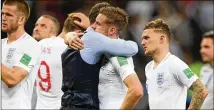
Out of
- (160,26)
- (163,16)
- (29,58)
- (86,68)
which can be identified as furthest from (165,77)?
(163,16)

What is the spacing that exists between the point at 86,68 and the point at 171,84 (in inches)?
45.5

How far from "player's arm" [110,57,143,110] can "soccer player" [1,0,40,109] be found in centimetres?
86

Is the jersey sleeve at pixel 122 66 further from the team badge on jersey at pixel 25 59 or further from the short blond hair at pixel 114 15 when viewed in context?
the team badge on jersey at pixel 25 59

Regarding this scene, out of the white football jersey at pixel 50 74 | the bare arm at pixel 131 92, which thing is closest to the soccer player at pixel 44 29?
the white football jersey at pixel 50 74

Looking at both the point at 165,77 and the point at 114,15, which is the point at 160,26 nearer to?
the point at 165,77

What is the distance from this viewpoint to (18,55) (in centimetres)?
644

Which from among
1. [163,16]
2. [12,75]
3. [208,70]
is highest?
[12,75]

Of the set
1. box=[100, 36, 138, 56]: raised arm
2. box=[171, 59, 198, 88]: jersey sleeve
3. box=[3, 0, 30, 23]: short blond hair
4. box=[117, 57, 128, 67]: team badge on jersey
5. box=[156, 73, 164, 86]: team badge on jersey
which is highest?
box=[3, 0, 30, 23]: short blond hair

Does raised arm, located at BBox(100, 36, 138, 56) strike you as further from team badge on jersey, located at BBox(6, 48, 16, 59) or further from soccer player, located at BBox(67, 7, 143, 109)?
team badge on jersey, located at BBox(6, 48, 16, 59)

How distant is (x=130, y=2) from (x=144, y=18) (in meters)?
0.60

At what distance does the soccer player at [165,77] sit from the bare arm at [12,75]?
4.51 ft

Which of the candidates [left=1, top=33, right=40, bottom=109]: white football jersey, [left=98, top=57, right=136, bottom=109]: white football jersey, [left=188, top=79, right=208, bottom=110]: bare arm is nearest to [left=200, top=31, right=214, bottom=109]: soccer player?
[left=188, top=79, right=208, bottom=110]: bare arm

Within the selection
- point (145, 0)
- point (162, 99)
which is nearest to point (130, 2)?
point (145, 0)

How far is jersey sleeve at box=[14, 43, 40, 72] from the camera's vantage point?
20.9 ft
